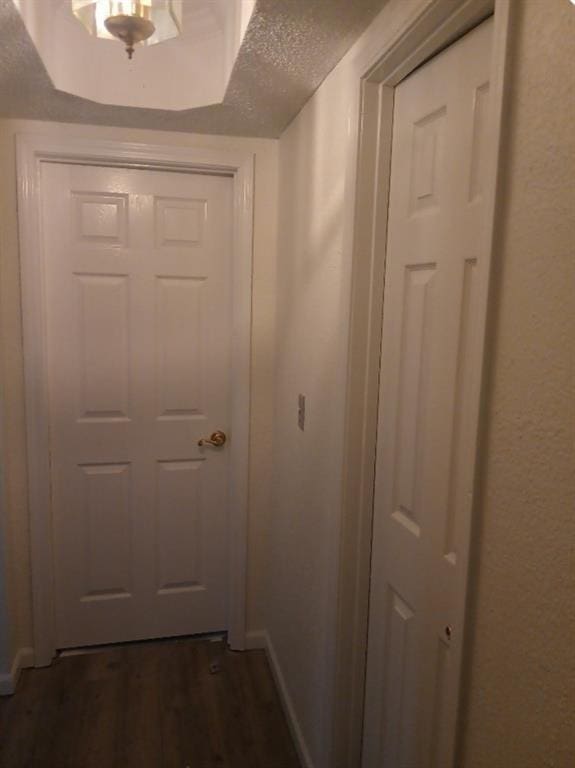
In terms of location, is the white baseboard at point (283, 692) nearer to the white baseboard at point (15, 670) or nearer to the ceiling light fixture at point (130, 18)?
the white baseboard at point (15, 670)

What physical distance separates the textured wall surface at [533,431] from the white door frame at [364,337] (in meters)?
0.42

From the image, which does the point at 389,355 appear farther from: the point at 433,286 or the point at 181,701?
the point at 181,701

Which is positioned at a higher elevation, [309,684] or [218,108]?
[218,108]

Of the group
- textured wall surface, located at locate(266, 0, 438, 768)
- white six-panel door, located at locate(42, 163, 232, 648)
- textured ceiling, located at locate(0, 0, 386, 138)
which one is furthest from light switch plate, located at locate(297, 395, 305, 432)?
textured ceiling, located at locate(0, 0, 386, 138)

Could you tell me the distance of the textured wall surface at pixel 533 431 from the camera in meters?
0.72

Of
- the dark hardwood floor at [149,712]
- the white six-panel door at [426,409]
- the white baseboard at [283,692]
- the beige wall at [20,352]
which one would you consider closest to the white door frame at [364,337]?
the white six-panel door at [426,409]

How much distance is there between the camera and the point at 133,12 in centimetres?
114

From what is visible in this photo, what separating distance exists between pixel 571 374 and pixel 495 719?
0.54m

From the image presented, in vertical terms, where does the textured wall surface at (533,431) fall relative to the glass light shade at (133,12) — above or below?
below

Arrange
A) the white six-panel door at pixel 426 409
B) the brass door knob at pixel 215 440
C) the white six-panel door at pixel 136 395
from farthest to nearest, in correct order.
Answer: the brass door knob at pixel 215 440
the white six-panel door at pixel 136 395
the white six-panel door at pixel 426 409

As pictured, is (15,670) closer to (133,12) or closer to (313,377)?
(313,377)

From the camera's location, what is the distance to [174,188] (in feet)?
7.41

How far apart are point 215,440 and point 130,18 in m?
1.59

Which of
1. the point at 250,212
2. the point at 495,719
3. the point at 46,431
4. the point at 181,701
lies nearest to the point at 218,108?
the point at 250,212
